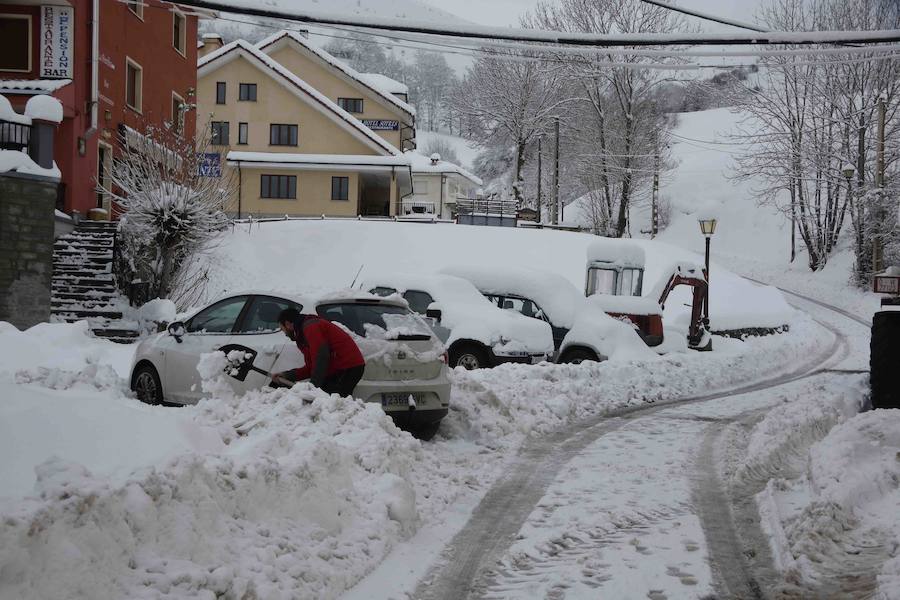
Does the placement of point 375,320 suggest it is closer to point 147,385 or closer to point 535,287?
point 147,385

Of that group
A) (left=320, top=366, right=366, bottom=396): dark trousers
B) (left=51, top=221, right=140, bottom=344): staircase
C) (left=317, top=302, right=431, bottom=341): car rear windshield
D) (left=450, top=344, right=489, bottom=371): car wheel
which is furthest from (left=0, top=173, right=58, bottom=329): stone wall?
(left=320, top=366, right=366, bottom=396): dark trousers

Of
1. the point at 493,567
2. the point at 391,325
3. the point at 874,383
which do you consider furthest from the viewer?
the point at 874,383

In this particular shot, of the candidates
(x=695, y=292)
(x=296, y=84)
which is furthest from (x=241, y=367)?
(x=296, y=84)

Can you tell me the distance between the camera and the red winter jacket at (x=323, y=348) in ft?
27.3

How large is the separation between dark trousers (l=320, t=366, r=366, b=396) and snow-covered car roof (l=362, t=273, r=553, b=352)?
6.04 m

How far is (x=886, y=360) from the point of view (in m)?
10.2

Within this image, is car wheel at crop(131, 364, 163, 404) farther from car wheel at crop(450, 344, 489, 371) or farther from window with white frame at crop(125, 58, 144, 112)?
window with white frame at crop(125, 58, 144, 112)

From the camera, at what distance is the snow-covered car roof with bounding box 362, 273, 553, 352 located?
48.1 feet

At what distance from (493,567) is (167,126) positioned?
21.4 m

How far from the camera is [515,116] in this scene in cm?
5659

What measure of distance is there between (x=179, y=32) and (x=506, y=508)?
30.2m

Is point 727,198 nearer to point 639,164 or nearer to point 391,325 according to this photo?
point 639,164

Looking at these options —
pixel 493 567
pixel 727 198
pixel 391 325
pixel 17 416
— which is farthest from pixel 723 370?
pixel 727 198

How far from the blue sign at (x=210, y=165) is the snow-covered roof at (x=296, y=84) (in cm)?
2131
